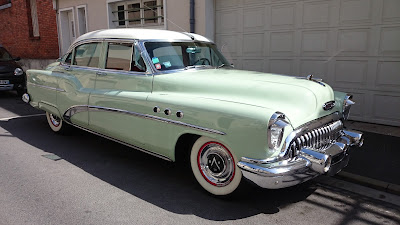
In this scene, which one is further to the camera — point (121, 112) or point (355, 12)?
point (355, 12)

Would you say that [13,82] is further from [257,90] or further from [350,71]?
[350,71]

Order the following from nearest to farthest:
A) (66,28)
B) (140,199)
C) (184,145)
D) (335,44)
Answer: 1. (140,199)
2. (184,145)
3. (335,44)
4. (66,28)

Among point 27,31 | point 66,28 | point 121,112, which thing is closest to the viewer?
point 121,112

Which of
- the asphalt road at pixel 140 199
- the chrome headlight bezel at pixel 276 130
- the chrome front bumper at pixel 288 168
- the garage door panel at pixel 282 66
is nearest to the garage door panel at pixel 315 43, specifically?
the garage door panel at pixel 282 66

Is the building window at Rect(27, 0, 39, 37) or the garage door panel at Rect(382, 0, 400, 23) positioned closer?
the garage door panel at Rect(382, 0, 400, 23)

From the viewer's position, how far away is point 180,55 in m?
4.44

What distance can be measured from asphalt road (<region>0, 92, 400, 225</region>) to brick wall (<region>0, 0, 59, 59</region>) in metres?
11.4

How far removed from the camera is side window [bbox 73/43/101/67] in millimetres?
4959

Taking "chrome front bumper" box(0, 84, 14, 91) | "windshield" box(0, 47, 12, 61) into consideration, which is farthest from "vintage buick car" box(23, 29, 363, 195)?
"windshield" box(0, 47, 12, 61)

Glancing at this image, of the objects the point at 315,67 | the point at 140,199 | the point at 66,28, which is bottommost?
the point at 140,199

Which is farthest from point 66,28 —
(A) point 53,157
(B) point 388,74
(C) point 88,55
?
(B) point 388,74

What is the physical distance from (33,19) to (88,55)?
44.6 ft

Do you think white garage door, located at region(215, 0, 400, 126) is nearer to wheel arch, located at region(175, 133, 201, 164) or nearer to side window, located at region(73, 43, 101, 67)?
side window, located at region(73, 43, 101, 67)

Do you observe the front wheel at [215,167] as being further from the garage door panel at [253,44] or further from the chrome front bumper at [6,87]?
the chrome front bumper at [6,87]
